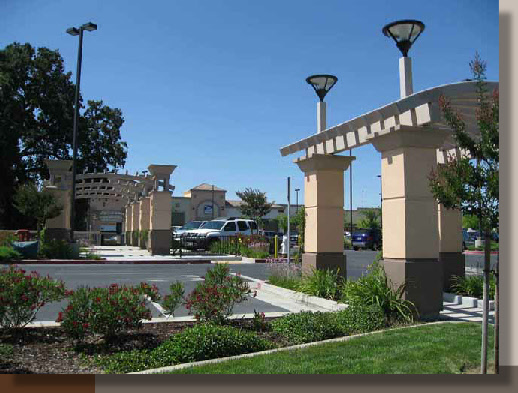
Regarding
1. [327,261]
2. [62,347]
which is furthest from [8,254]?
[62,347]

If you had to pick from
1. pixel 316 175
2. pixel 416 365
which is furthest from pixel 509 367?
pixel 316 175

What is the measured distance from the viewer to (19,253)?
21.2 m

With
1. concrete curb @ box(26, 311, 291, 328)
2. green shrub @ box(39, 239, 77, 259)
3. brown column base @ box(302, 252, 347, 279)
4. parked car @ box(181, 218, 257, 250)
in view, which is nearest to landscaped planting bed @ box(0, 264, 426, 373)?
concrete curb @ box(26, 311, 291, 328)

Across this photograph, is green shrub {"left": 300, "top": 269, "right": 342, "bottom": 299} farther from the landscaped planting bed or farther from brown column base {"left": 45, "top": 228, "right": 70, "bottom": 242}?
brown column base {"left": 45, "top": 228, "right": 70, "bottom": 242}

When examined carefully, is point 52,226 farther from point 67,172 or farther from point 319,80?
point 319,80

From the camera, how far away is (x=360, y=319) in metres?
7.75

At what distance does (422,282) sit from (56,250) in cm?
1849

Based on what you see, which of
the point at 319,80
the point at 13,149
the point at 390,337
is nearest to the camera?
the point at 390,337

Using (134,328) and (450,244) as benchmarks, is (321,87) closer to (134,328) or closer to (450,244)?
(450,244)

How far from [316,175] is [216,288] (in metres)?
4.68

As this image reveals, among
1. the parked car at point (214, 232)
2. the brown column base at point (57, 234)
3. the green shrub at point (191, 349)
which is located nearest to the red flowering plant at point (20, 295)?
the green shrub at point (191, 349)

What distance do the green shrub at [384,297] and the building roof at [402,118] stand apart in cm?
251

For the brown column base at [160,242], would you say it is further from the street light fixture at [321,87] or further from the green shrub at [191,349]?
the green shrub at [191,349]

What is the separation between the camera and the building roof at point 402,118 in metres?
7.87
